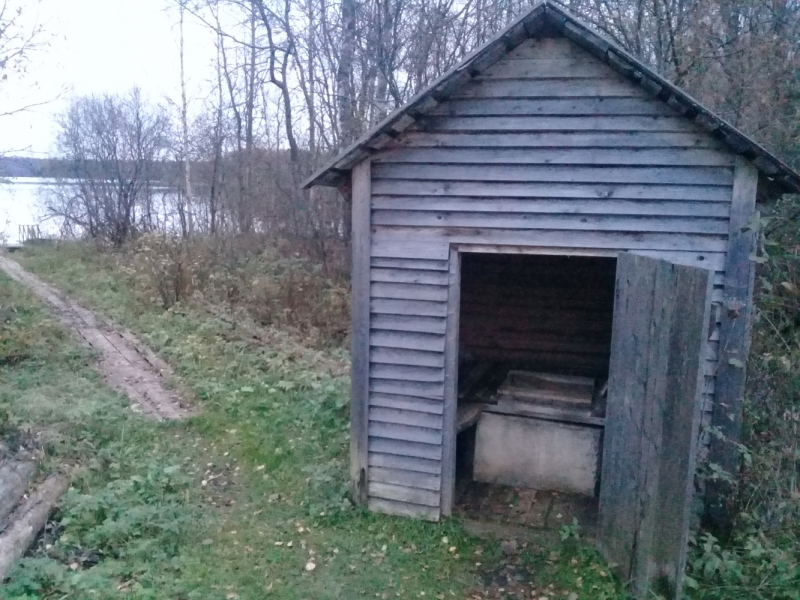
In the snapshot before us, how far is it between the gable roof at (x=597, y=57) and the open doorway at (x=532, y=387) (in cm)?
284

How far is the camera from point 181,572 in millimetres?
5297

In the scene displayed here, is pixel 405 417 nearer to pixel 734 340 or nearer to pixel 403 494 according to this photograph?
pixel 403 494

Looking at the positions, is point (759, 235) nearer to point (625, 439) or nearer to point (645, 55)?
point (625, 439)

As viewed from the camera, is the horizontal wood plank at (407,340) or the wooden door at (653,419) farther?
the horizontal wood plank at (407,340)

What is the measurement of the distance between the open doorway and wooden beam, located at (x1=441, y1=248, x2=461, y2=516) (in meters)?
0.38

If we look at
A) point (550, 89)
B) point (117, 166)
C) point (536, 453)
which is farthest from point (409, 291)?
point (117, 166)

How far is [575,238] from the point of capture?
536cm

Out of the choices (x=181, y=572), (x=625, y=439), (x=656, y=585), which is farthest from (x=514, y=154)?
(x=181, y=572)

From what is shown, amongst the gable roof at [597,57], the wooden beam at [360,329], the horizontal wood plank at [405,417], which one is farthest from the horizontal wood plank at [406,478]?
the gable roof at [597,57]

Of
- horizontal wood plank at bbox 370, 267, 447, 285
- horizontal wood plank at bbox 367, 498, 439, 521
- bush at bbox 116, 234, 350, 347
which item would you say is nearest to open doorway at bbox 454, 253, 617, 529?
horizontal wood plank at bbox 367, 498, 439, 521

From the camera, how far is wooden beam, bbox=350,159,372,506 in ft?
19.1

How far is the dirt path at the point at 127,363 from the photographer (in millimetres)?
8922

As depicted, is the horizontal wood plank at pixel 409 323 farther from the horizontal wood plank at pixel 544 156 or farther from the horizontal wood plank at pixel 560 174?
the horizontal wood plank at pixel 560 174

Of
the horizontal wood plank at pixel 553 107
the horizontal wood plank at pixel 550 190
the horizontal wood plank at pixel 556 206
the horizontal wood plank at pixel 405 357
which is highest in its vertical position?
the horizontal wood plank at pixel 553 107
